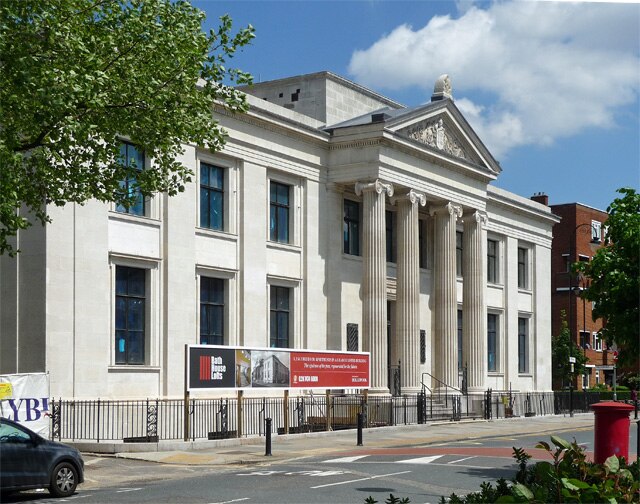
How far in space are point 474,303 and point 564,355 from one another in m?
20.2

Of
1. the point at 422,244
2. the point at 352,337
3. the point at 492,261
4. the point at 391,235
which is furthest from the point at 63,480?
the point at 492,261

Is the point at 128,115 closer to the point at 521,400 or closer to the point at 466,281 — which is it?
the point at 466,281

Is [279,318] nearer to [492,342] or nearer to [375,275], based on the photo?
[375,275]

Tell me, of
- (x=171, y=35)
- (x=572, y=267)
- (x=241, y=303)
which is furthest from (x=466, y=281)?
(x=171, y=35)

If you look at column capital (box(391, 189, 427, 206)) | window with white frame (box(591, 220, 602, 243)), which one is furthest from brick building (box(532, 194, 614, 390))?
column capital (box(391, 189, 427, 206))

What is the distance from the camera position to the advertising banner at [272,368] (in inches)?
1227

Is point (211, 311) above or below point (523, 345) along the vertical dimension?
above

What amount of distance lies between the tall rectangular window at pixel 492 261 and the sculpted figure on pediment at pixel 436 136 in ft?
30.8

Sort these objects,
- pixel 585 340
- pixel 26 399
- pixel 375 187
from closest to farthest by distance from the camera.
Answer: pixel 26 399
pixel 375 187
pixel 585 340

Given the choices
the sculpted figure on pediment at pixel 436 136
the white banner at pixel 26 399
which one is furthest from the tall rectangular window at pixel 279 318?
the white banner at pixel 26 399

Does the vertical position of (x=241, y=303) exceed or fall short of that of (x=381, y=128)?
it falls short

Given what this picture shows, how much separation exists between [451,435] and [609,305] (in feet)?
51.1

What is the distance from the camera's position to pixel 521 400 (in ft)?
187

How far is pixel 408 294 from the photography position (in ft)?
152
